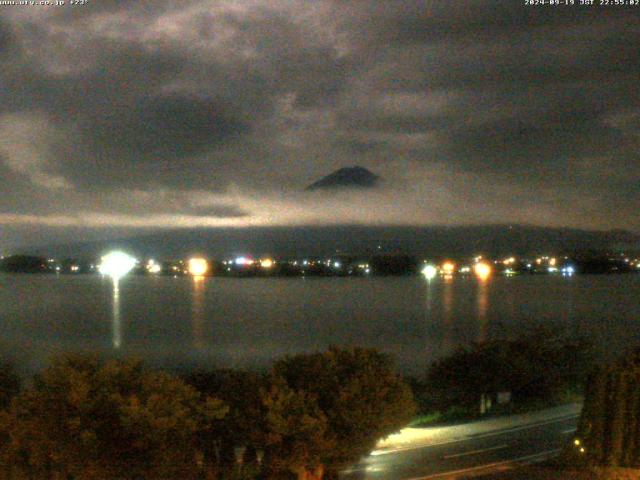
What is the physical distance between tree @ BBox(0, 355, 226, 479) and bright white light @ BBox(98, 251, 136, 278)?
5622 inches

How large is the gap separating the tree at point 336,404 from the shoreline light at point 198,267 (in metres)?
130

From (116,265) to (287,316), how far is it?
275 ft

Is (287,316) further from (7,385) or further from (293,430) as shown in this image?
(293,430)

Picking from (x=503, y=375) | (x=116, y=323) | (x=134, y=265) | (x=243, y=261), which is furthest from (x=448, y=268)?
(x=503, y=375)

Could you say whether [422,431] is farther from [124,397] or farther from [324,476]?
[124,397]

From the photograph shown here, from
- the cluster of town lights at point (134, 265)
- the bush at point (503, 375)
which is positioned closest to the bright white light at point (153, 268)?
the cluster of town lights at point (134, 265)

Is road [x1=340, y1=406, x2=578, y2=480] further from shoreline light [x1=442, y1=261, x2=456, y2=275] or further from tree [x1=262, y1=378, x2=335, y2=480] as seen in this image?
shoreline light [x1=442, y1=261, x2=456, y2=275]

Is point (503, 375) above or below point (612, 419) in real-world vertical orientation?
below

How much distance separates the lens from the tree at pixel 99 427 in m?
8.13

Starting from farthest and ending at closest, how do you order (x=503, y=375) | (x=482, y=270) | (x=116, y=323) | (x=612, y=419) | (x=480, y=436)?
1. (x=482, y=270)
2. (x=116, y=323)
3. (x=503, y=375)
4. (x=480, y=436)
5. (x=612, y=419)

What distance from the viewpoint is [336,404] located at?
984cm

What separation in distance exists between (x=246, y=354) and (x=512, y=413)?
30.1 meters

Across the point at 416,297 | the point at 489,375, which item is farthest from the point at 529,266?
the point at 489,375

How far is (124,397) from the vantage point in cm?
838
